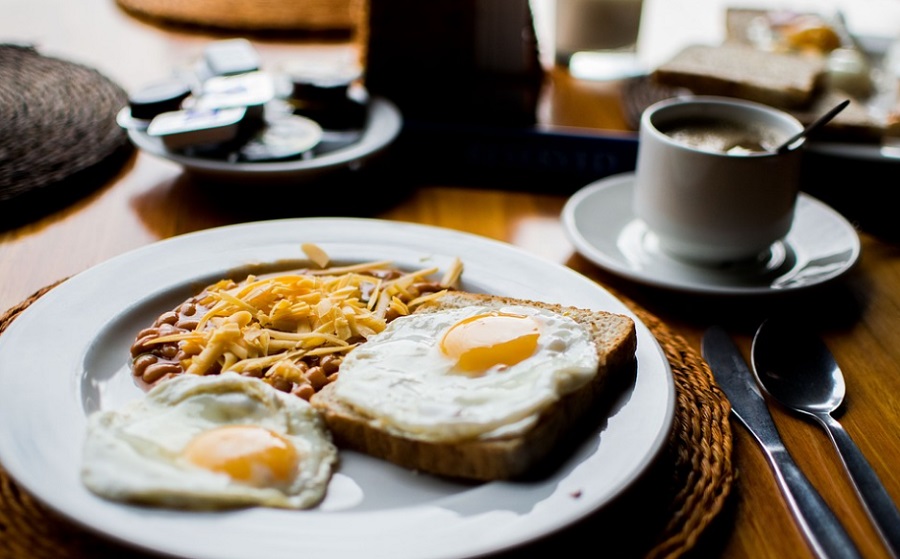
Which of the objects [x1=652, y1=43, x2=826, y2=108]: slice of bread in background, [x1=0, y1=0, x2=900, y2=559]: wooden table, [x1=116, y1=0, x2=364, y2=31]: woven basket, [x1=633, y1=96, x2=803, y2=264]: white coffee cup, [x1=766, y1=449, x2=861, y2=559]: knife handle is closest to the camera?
[x1=766, y1=449, x2=861, y2=559]: knife handle

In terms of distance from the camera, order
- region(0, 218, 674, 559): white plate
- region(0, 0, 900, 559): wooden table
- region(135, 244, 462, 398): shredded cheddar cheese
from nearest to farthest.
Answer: region(0, 218, 674, 559): white plate < region(0, 0, 900, 559): wooden table < region(135, 244, 462, 398): shredded cheddar cheese

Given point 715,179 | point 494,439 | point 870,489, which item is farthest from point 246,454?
point 715,179

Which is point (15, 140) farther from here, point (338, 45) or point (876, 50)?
point (876, 50)

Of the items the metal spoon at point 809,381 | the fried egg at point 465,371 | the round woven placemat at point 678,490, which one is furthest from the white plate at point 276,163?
the metal spoon at point 809,381

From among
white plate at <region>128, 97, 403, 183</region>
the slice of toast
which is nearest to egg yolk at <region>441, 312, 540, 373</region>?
the slice of toast

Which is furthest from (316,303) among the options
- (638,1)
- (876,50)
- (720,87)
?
(876,50)

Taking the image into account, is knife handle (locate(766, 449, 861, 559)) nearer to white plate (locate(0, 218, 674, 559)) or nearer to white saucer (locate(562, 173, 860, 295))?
white plate (locate(0, 218, 674, 559))

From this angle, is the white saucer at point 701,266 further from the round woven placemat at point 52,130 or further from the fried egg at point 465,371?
the round woven placemat at point 52,130

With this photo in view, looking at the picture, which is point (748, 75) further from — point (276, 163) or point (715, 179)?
point (276, 163)
